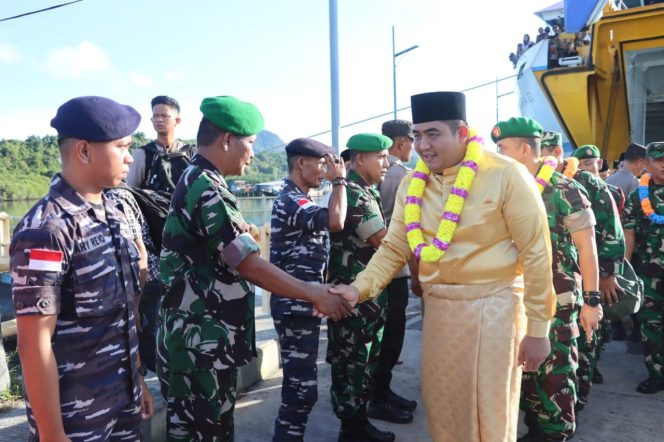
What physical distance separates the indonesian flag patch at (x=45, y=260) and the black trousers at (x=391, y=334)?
2540mm

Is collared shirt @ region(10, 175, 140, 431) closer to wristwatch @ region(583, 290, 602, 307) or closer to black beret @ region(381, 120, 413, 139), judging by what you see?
wristwatch @ region(583, 290, 602, 307)

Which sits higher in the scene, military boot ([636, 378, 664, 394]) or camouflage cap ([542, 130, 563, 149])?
camouflage cap ([542, 130, 563, 149])

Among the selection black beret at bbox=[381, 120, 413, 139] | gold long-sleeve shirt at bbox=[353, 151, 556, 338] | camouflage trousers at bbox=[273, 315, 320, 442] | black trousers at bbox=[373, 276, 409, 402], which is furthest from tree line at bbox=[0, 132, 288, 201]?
gold long-sleeve shirt at bbox=[353, 151, 556, 338]

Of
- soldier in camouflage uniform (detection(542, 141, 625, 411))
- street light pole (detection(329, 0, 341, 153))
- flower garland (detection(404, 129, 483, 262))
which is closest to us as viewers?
flower garland (detection(404, 129, 483, 262))

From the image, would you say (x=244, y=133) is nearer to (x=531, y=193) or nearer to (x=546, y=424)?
(x=531, y=193)

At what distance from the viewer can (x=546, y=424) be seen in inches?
121

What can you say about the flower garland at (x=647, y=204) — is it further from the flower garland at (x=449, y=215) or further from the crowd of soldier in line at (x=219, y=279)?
the flower garland at (x=449, y=215)

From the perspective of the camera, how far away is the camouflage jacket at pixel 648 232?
4250 mm

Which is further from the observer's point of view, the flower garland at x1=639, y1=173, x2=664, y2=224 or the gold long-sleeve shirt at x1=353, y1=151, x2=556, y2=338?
the flower garland at x1=639, y1=173, x2=664, y2=224

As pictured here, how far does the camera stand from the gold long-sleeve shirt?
2.11 metres

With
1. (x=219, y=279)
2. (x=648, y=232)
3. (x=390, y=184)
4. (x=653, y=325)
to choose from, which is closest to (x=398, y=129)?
(x=390, y=184)

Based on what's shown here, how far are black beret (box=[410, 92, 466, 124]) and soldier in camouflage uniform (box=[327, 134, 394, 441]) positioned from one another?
978mm

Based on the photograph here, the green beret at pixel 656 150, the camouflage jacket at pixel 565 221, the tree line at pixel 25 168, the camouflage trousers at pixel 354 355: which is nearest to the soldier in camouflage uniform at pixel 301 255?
the camouflage trousers at pixel 354 355

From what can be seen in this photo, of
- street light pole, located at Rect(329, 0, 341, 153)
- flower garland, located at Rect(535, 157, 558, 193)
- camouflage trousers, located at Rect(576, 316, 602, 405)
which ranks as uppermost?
street light pole, located at Rect(329, 0, 341, 153)
